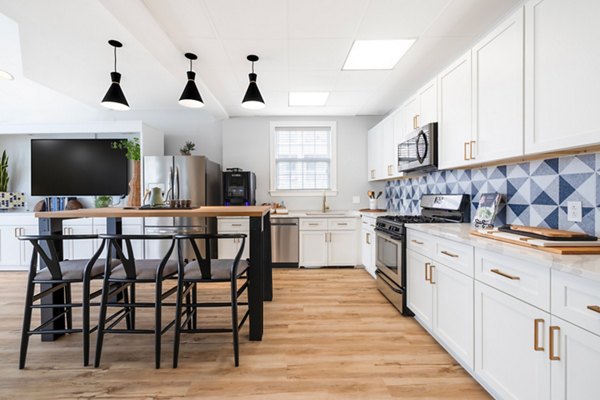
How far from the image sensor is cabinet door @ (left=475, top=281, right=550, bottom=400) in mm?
1219

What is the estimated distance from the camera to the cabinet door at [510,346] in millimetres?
1219

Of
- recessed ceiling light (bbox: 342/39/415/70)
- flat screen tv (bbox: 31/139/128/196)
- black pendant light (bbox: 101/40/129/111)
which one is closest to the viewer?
black pendant light (bbox: 101/40/129/111)

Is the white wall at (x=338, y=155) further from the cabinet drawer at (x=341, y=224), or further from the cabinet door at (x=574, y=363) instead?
the cabinet door at (x=574, y=363)

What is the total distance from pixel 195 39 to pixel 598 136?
2851 millimetres

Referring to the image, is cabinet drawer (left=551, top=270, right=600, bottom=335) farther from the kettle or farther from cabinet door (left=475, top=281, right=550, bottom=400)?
the kettle

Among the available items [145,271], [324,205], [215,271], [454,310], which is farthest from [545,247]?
[324,205]

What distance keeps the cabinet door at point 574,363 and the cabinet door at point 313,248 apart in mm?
3233

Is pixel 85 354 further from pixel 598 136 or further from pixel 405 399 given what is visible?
pixel 598 136

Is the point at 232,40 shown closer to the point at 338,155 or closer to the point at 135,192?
the point at 135,192

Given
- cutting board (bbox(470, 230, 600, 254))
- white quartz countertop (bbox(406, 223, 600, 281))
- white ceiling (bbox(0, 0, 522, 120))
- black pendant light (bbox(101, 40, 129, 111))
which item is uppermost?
white ceiling (bbox(0, 0, 522, 120))

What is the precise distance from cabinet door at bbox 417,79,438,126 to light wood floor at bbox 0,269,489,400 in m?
1.95

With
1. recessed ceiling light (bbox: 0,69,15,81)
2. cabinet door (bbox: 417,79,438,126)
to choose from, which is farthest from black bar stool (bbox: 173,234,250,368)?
recessed ceiling light (bbox: 0,69,15,81)

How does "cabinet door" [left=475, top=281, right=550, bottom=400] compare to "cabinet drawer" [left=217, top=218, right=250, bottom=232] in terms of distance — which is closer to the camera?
"cabinet door" [left=475, top=281, right=550, bottom=400]

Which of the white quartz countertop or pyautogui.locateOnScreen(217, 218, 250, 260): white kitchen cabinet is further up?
the white quartz countertop
